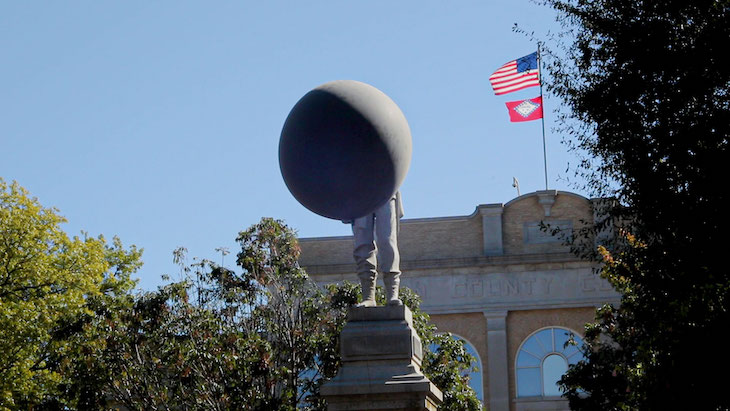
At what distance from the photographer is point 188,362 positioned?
2150 cm

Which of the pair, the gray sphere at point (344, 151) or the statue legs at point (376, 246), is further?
the statue legs at point (376, 246)

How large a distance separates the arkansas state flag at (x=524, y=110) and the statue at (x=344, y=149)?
29.4 meters

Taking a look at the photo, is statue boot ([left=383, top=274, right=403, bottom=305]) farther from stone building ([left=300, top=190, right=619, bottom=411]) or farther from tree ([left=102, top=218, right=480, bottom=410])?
stone building ([left=300, top=190, right=619, bottom=411])

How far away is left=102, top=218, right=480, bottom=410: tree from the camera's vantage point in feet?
69.2

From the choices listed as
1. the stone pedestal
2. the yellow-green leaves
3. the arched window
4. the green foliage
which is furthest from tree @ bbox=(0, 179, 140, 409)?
the stone pedestal

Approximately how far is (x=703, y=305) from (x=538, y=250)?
24529 millimetres

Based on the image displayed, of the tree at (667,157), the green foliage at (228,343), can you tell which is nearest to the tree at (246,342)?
the green foliage at (228,343)

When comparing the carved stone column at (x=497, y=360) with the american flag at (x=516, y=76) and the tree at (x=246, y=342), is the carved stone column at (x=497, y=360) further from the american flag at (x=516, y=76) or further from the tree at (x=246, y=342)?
the tree at (x=246, y=342)

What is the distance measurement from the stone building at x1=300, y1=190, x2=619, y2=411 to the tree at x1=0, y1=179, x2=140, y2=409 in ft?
27.6

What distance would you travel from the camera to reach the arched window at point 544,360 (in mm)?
38125

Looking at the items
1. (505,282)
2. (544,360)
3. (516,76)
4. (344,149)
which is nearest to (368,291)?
(344,149)

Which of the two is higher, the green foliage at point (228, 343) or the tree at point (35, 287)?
the tree at point (35, 287)

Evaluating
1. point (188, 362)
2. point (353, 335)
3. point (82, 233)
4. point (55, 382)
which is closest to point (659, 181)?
point (353, 335)

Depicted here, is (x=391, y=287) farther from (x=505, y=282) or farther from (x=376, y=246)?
(x=505, y=282)
